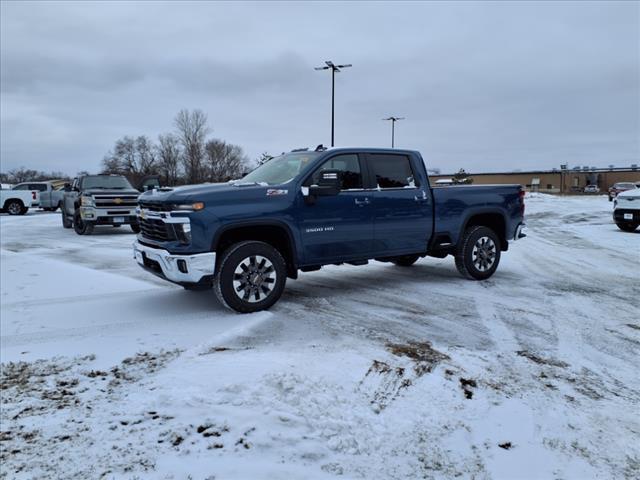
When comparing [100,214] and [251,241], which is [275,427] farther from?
[100,214]

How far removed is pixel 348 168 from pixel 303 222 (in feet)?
3.48

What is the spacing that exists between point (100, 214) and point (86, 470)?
544 inches

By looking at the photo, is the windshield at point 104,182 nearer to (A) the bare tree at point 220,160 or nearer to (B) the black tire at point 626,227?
(B) the black tire at point 626,227

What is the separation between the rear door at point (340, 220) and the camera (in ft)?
20.0

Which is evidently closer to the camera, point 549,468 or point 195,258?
point 549,468

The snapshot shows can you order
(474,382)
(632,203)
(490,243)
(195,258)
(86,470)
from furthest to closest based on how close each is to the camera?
1. (632,203)
2. (490,243)
3. (195,258)
4. (474,382)
5. (86,470)

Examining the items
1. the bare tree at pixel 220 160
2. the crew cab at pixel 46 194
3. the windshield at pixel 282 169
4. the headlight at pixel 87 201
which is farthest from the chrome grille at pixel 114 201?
the bare tree at pixel 220 160

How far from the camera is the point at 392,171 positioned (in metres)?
6.94

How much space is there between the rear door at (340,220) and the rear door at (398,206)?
0.56ft

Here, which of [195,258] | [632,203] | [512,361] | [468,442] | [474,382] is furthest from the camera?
[632,203]

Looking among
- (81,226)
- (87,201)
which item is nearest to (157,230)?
(87,201)

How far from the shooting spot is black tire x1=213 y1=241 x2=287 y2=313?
5.55 metres

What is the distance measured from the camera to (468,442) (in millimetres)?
3014

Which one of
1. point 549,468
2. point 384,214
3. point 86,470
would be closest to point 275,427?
point 86,470
